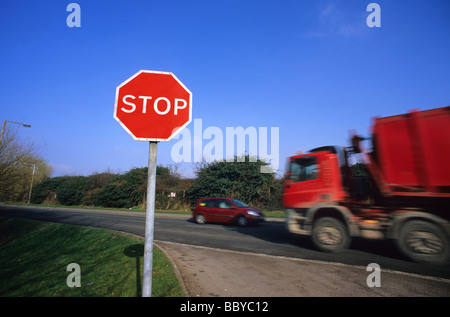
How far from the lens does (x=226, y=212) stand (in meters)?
13.3

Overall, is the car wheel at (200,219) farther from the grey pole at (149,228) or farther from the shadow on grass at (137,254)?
the grey pole at (149,228)

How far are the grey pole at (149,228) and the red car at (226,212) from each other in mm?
10965

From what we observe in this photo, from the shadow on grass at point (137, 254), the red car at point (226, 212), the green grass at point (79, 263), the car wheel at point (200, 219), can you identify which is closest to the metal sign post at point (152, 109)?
the shadow on grass at point (137, 254)

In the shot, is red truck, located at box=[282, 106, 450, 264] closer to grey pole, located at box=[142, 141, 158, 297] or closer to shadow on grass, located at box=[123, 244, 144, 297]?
shadow on grass, located at box=[123, 244, 144, 297]

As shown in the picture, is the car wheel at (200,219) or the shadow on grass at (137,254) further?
the car wheel at (200,219)

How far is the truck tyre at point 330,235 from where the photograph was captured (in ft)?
21.4

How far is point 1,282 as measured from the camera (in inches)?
239

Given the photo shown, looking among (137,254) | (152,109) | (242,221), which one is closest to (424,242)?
(152,109)

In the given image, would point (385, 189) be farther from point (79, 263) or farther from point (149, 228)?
point (79, 263)

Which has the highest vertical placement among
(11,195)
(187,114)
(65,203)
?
(187,114)

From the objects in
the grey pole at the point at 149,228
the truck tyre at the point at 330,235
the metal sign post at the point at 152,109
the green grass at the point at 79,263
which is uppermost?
the metal sign post at the point at 152,109

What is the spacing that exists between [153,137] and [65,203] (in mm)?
42386
